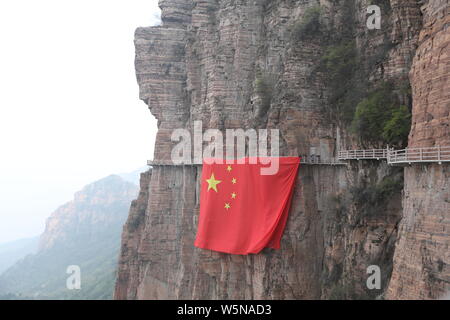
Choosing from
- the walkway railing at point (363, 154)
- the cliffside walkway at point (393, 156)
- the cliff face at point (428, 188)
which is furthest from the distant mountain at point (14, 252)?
the cliff face at point (428, 188)

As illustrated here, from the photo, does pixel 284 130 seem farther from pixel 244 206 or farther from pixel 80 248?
pixel 80 248

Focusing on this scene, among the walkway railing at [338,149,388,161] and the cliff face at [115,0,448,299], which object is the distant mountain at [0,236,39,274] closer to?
the cliff face at [115,0,448,299]

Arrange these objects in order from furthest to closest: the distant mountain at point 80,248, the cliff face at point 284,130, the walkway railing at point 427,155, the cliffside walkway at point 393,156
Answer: the distant mountain at point 80,248, the cliff face at point 284,130, the cliffside walkway at point 393,156, the walkway railing at point 427,155

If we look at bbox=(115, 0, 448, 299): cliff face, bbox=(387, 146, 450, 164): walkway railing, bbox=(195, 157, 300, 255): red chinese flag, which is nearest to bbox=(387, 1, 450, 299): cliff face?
bbox=(387, 146, 450, 164): walkway railing

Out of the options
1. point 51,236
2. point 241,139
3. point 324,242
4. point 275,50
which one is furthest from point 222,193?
point 51,236

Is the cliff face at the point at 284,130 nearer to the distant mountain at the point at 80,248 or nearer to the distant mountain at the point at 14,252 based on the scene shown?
the distant mountain at the point at 80,248

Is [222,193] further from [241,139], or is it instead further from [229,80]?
[229,80]
